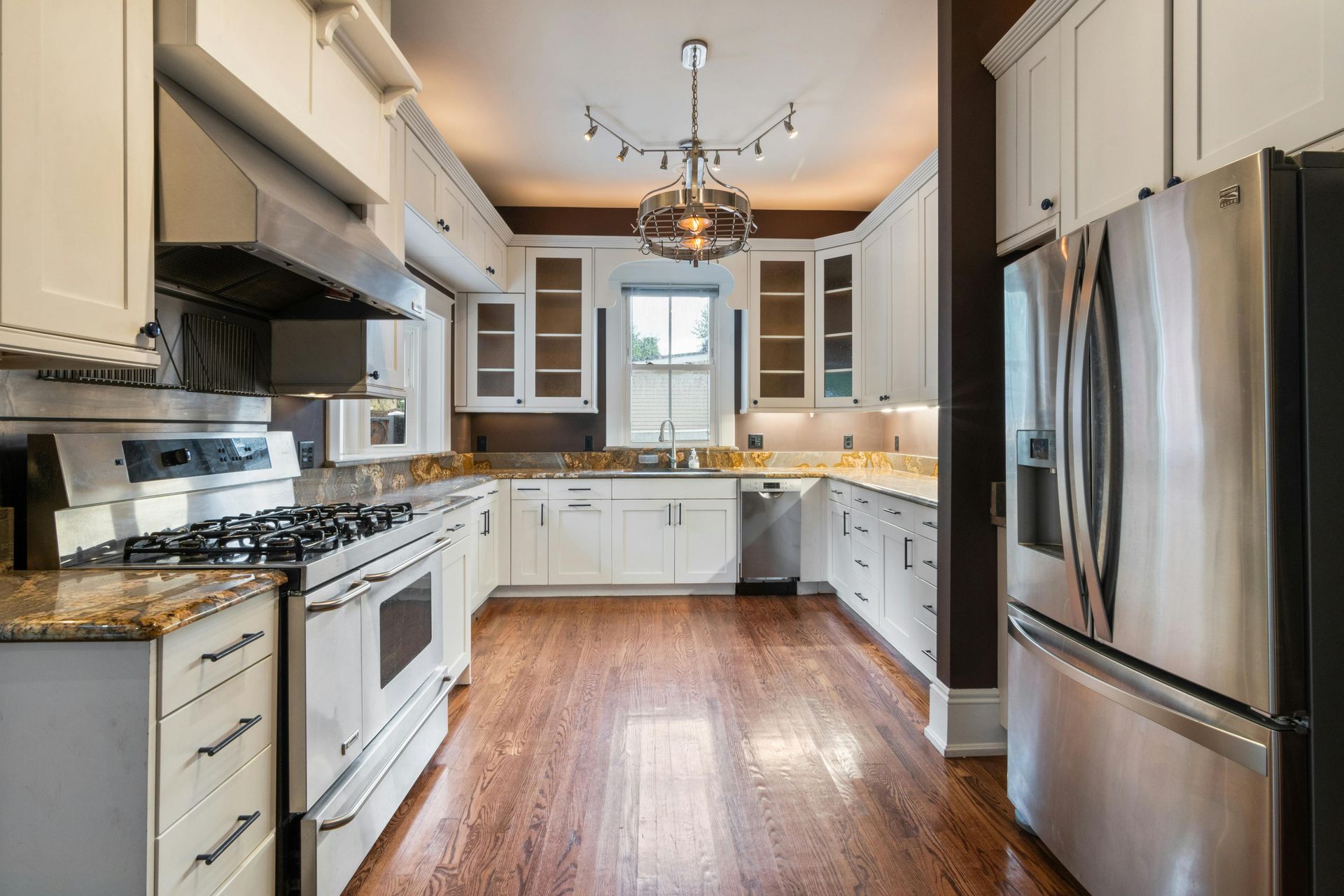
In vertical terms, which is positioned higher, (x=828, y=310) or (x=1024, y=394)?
(x=828, y=310)

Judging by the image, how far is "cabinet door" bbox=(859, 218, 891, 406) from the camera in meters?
3.90

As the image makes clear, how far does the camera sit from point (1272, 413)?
108 centimetres

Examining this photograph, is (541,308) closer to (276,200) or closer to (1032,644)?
(276,200)

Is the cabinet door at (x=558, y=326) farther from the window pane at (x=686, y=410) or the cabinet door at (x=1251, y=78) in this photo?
the cabinet door at (x=1251, y=78)

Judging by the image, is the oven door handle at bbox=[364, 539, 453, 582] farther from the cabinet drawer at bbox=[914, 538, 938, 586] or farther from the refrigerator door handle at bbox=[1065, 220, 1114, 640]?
the cabinet drawer at bbox=[914, 538, 938, 586]

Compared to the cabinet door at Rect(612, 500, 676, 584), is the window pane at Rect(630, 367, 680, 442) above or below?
above

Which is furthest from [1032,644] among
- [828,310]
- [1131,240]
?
[828,310]

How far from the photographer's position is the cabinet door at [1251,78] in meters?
1.15

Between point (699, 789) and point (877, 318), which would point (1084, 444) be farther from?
point (877, 318)

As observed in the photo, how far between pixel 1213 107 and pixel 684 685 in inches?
103

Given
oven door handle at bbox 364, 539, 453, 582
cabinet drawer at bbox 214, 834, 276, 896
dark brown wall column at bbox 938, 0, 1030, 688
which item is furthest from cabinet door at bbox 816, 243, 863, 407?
cabinet drawer at bbox 214, 834, 276, 896

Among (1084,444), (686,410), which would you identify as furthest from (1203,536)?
(686,410)

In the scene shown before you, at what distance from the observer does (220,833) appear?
121 cm

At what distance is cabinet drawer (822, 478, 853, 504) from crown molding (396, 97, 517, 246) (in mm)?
2902
